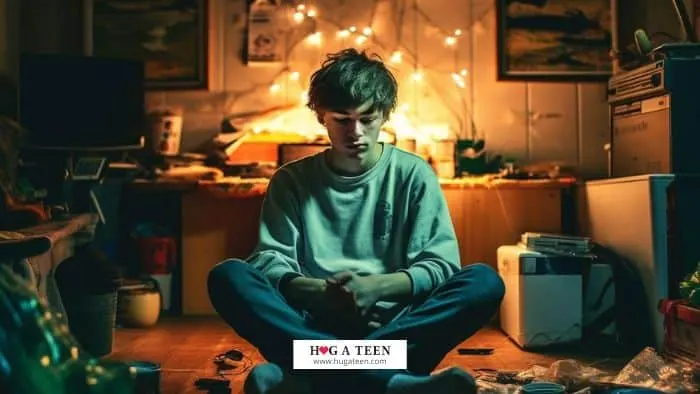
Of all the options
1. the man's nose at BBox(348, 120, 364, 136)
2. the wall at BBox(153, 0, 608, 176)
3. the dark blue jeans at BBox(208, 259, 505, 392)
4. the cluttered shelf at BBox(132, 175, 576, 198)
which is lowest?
the dark blue jeans at BBox(208, 259, 505, 392)

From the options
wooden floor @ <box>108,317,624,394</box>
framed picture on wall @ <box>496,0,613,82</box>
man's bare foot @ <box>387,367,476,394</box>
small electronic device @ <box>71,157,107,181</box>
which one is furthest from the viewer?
framed picture on wall @ <box>496,0,613,82</box>

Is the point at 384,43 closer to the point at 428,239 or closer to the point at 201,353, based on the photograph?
the point at 201,353

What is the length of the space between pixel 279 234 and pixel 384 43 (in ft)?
6.68

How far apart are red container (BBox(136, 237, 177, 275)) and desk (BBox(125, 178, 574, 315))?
104 mm

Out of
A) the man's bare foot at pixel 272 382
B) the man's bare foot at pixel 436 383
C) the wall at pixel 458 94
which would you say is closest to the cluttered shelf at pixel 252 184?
the wall at pixel 458 94

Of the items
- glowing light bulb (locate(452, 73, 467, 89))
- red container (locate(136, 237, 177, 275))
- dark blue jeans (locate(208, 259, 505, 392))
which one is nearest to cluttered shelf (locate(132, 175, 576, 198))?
red container (locate(136, 237, 177, 275))

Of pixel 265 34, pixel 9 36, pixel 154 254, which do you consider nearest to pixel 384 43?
pixel 265 34

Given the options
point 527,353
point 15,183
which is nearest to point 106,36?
point 15,183

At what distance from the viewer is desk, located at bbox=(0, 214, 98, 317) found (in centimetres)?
185

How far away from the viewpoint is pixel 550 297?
114 inches

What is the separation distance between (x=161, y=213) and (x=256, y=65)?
33.1 inches

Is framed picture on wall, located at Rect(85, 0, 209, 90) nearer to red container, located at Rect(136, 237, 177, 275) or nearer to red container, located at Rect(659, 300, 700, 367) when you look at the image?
red container, located at Rect(136, 237, 177, 275)

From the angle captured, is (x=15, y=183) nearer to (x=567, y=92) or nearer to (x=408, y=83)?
(x=408, y=83)

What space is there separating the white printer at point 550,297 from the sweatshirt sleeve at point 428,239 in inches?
41.1
